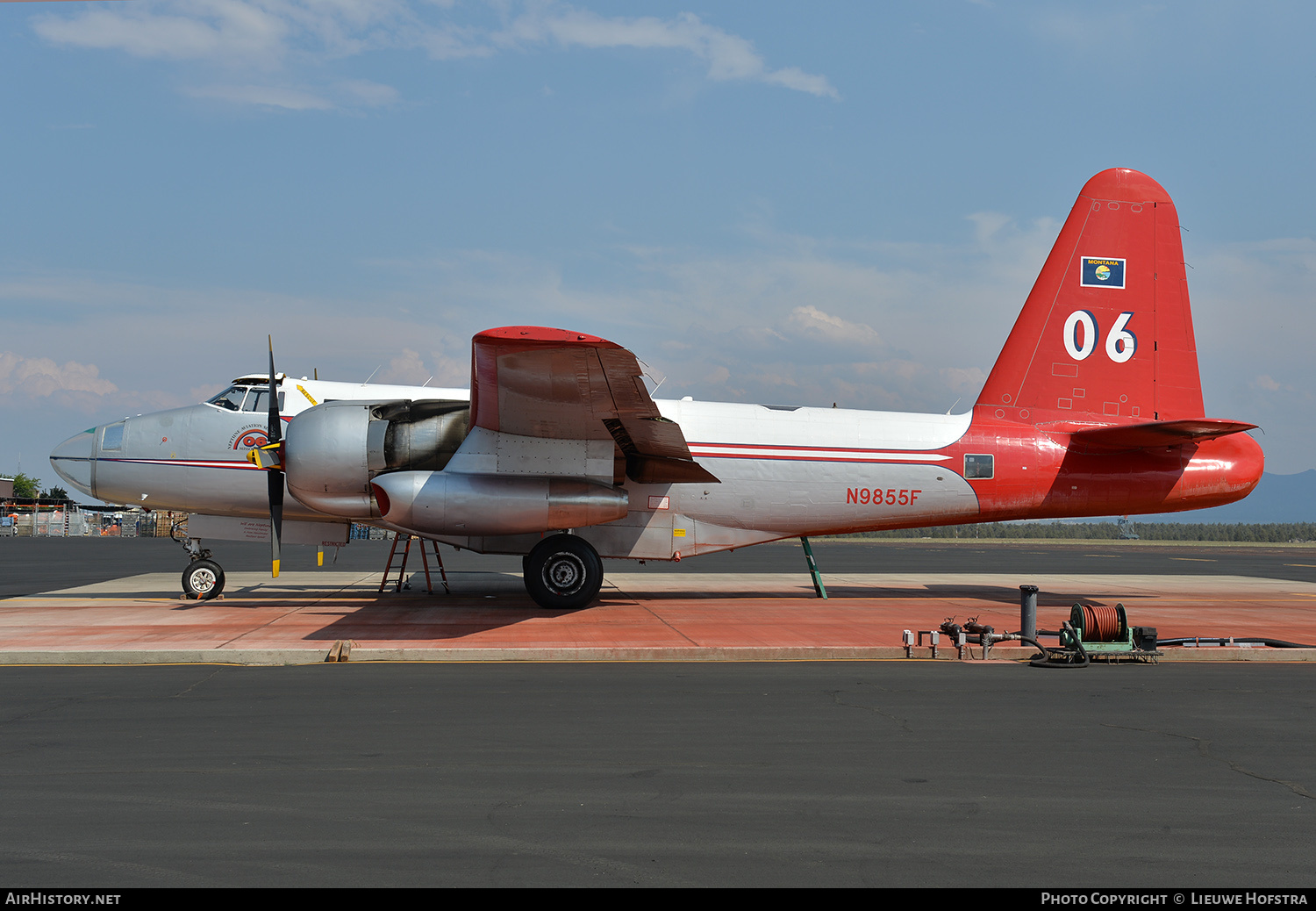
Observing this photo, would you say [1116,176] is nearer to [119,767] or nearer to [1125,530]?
[119,767]

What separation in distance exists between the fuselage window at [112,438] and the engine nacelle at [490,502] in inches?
209

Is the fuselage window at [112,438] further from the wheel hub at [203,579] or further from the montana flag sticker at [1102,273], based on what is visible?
the montana flag sticker at [1102,273]

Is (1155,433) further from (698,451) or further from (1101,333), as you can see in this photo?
(698,451)

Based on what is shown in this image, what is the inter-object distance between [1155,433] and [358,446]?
13.2 meters

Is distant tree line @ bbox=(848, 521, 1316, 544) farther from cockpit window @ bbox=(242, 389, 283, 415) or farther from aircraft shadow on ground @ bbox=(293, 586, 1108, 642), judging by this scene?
cockpit window @ bbox=(242, 389, 283, 415)

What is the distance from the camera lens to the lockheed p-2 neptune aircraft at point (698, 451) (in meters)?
13.8

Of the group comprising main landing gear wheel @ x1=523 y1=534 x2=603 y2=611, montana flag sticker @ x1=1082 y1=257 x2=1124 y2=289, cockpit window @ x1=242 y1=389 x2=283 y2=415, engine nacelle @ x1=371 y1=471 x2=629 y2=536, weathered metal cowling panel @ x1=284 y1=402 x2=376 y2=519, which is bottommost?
main landing gear wheel @ x1=523 y1=534 x2=603 y2=611

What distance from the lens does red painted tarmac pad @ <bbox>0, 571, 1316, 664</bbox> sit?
411 inches

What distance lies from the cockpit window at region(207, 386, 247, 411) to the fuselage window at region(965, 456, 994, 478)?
42.1ft

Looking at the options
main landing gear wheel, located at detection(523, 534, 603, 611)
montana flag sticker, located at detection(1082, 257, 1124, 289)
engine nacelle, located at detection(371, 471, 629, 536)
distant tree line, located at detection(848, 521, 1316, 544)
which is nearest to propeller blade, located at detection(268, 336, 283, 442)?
engine nacelle, located at detection(371, 471, 629, 536)

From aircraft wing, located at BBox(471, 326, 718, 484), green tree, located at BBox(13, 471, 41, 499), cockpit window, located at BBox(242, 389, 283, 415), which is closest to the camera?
aircraft wing, located at BBox(471, 326, 718, 484)

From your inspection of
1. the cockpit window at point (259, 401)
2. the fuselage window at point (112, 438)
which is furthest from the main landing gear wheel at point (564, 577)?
the fuselage window at point (112, 438)

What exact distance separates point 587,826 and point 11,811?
3.16m

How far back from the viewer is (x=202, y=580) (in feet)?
51.5
